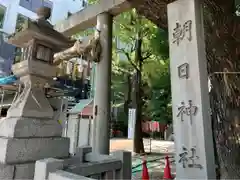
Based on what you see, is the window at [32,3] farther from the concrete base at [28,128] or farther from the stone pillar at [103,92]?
the concrete base at [28,128]

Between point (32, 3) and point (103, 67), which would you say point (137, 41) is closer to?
point (103, 67)

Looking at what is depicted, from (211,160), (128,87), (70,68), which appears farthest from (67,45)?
(128,87)

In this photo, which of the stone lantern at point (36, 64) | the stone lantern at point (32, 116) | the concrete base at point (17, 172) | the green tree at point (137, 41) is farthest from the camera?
the green tree at point (137, 41)

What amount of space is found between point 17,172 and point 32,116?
89 cm

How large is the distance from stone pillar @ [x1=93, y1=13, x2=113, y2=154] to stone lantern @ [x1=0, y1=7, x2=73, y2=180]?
7.73ft

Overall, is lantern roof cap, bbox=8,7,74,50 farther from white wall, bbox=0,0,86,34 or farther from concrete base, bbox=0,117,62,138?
white wall, bbox=0,0,86,34

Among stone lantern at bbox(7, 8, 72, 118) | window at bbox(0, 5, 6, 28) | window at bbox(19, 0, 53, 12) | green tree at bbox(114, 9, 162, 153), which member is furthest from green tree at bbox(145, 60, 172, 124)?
window at bbox(0, 5, 6, 28)

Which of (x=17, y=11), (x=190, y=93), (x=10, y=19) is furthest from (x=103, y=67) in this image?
(x=17, y=11)

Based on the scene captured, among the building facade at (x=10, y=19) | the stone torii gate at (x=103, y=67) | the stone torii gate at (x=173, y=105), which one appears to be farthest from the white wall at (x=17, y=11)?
the stone torii gate at (x=173, y=105)

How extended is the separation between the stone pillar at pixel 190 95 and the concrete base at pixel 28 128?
2.13 m

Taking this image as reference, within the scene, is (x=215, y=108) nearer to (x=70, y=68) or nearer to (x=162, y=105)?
(x=70, y=68)

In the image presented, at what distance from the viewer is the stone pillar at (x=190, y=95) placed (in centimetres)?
247

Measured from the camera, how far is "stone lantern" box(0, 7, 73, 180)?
293 cm

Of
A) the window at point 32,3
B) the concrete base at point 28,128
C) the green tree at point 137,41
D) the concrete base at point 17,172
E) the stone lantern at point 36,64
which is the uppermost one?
the window at point 32,3
